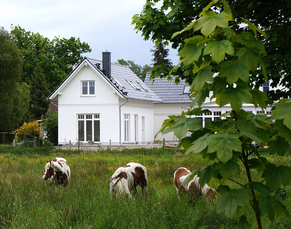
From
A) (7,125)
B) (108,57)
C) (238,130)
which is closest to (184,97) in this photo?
(108,57)

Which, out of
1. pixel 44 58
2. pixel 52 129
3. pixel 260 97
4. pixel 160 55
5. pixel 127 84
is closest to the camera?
pixel 260 97

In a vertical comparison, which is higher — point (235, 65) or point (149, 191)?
point (235, 65)

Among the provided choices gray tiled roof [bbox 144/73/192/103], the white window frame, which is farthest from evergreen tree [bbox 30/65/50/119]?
the white window frame

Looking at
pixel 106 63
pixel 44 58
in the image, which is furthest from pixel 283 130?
pixel 44 58

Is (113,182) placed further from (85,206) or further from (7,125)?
(7,125)

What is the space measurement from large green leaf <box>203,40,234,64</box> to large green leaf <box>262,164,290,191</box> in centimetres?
98

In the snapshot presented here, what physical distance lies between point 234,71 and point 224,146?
533mm

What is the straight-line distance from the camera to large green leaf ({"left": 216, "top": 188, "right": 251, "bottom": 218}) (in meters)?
2.62

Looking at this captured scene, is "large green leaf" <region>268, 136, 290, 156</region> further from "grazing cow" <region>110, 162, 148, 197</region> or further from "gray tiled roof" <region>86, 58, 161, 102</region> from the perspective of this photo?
"gray tiled roof" <region>86, 58, 161, 102</region>

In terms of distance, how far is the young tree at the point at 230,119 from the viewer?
255cm

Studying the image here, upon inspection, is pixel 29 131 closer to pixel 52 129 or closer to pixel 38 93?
pixel 52 129

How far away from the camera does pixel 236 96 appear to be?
262cm

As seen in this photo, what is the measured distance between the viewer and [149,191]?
7441 mm

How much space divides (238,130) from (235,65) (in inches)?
20.1
